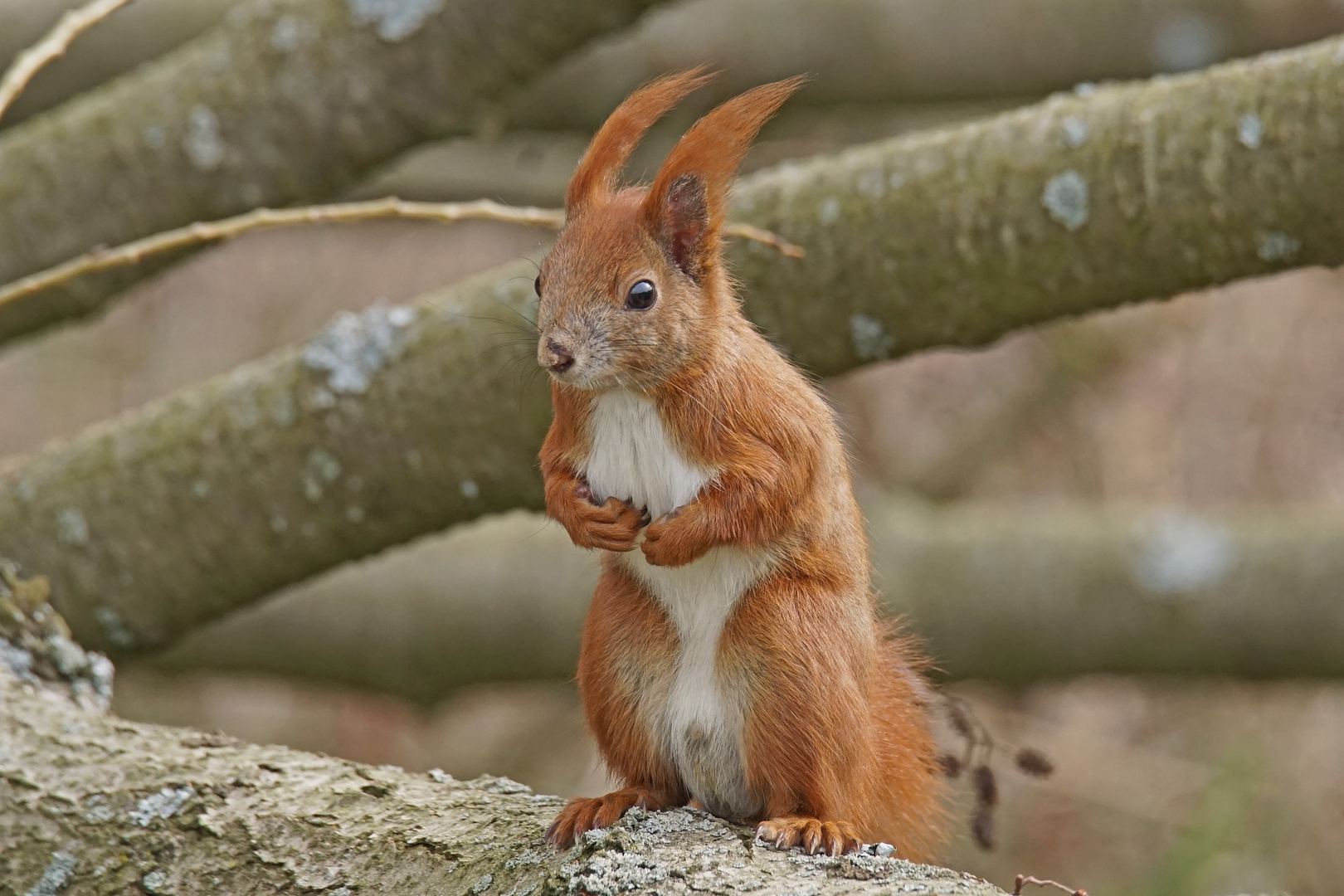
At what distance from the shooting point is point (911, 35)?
4273mm

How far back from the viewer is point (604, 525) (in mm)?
2012

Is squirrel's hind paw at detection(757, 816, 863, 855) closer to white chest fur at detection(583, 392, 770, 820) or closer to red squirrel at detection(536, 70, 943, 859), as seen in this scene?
red squirrel at detection(536, 70, 943, 859)

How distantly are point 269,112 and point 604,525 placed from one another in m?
1.85

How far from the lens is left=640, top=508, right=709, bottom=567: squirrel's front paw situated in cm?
197

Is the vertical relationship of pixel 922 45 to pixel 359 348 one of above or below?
above

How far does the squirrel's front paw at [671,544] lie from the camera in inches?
77.4

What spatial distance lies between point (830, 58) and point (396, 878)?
3.03 m

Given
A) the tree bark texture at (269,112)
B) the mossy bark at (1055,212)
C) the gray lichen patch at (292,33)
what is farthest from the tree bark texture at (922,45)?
the mossy bark at (1055,212)

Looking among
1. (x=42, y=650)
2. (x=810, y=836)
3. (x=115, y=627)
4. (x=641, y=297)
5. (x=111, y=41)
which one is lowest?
(x=810, y=836)

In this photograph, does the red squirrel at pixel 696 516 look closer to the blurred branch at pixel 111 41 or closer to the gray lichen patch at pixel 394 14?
the gray lichen patch at pixel 394 14

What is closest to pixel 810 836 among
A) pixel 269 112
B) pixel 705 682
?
pixel 705 682

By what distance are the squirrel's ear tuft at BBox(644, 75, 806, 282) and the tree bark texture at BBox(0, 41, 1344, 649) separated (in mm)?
621

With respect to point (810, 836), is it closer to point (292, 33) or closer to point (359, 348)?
point (359, 348)

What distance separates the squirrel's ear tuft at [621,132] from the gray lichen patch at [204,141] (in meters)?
1.56
